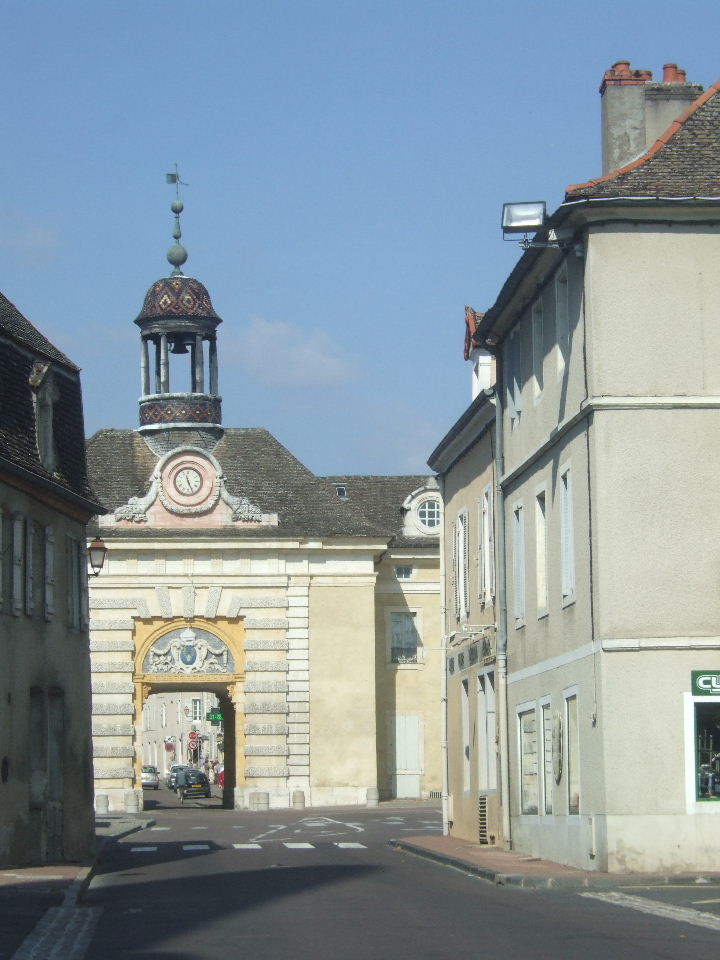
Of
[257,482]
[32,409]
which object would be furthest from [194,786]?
[32,409]

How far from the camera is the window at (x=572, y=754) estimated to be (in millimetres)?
23344

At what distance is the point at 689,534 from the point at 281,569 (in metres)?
36.3

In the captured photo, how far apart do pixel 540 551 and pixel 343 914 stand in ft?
32.9

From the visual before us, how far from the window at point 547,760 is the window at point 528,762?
0.53 m

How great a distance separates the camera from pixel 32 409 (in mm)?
28656

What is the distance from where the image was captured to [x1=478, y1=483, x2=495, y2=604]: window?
30234 mm

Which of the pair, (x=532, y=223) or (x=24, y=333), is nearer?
Result: (x=532, y=223)

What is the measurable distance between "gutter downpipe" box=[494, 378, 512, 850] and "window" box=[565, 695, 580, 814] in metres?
4.52

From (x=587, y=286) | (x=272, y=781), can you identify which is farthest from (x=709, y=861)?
(x=272, y=781)

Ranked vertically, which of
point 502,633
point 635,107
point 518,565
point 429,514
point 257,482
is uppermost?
point 635,107

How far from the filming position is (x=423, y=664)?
60.8m

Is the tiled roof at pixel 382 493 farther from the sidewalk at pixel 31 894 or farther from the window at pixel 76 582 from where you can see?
the sidewalk at pixel 31 894

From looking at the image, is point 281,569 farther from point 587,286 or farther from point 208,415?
point 587,286

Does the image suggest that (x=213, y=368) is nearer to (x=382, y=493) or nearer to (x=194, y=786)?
(x=382, y=493)
